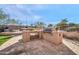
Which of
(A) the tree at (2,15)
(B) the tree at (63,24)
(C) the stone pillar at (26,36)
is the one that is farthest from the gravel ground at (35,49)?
(A) the tree at (2,15)

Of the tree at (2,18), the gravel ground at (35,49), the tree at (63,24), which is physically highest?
the tree at (2,18)

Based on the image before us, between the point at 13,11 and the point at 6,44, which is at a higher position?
the point at 13,11

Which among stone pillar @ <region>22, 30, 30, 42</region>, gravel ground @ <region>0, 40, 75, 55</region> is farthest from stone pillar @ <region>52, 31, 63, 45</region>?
stone pillar @ <region>22, 30, 30, 42</region>

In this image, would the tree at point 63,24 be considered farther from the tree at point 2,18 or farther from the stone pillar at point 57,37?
the tree at point 2,18

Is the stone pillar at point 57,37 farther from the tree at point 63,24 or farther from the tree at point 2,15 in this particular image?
the tree at point 2,15

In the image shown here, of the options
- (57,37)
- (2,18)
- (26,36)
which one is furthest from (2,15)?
(57,37)

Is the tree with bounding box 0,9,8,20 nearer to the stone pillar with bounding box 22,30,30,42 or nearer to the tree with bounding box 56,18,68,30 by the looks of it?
the stone pillar with bounding box 22,30,30,42

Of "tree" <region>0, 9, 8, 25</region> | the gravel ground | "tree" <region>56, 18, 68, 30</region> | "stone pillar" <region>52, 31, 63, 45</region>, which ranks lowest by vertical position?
the gravel ground

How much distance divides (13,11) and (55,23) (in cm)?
52

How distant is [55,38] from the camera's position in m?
4.63

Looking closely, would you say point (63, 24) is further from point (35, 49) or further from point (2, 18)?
point (2, 18)

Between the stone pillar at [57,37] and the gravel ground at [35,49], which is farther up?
the stone pillar at [57,37]
